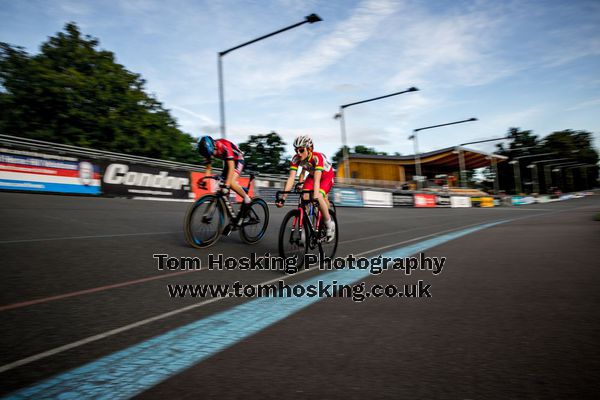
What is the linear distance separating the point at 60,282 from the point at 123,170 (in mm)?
12671

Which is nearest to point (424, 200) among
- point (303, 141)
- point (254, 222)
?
point (254, 222)

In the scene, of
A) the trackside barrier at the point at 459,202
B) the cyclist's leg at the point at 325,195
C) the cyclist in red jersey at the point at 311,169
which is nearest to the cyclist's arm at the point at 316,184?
the cyclist in red jersey at the point at 311,169

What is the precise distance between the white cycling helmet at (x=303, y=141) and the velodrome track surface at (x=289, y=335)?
1.94 metres

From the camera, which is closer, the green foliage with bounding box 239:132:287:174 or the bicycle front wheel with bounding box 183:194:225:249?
the bicycle front wheel with bounding box 183:194:225:249

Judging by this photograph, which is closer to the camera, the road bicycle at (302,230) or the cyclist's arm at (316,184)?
the road bicycle at (302,230)

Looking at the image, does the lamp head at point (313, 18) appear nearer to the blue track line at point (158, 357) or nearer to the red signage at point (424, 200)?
the blue track line at point (158, 357)

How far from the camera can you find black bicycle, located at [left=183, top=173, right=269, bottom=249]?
5906 millimetres

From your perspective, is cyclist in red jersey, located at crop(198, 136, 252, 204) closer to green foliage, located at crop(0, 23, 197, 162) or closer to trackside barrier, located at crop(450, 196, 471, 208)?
Result: green foliage, located at crop(0, 23, 197, 162)

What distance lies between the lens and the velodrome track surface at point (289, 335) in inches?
70.7

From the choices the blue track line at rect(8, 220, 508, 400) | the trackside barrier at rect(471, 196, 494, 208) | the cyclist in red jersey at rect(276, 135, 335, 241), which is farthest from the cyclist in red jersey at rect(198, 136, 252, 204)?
the trackside barrier at rect(471, 196, 494, 208)

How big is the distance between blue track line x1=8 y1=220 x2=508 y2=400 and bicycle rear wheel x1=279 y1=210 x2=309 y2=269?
1.68m

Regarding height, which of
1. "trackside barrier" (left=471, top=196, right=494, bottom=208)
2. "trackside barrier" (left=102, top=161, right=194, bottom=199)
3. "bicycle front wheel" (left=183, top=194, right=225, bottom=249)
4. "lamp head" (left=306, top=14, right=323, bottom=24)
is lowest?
"trackside barrier" (left=471, top=196, right=494, bottom=208)

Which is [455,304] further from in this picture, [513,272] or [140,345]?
[140,345]

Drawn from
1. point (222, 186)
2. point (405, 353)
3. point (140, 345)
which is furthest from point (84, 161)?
point (405, 353)
